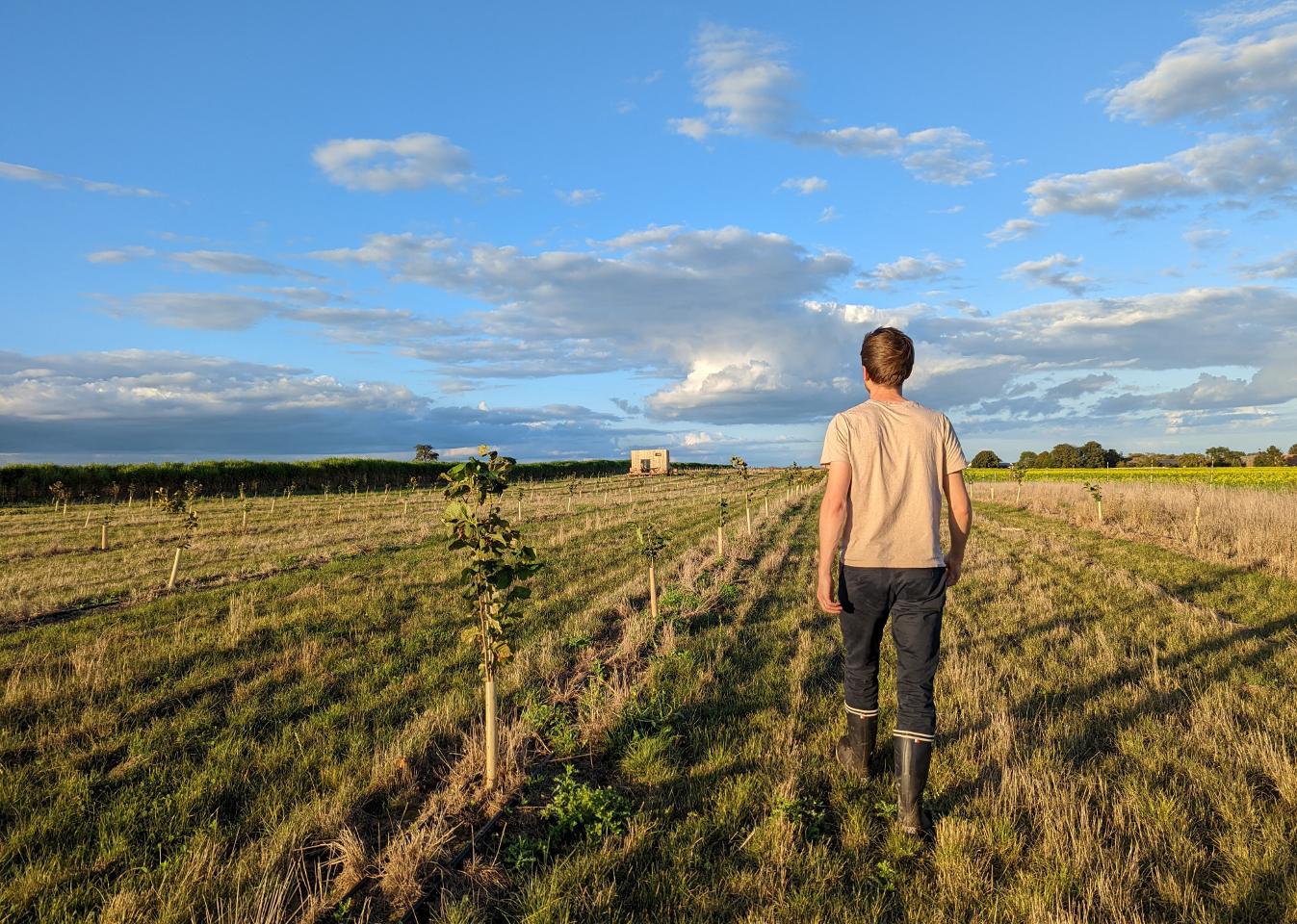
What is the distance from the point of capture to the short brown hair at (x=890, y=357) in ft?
14.3

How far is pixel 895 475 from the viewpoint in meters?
4.19

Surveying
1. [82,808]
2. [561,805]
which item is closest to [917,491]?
[561,805]

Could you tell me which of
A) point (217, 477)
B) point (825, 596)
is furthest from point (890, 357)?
point (217, 477)

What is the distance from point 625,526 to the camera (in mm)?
23469

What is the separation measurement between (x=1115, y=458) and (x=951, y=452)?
10713cm

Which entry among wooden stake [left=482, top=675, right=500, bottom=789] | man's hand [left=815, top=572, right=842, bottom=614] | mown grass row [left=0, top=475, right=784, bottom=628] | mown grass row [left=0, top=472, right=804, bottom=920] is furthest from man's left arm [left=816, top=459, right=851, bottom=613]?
mown grass row [left=0, top=475, right=784, bottom=628]

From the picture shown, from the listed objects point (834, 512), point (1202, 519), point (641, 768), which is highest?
point (834, 512)

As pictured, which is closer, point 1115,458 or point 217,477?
point 217,477

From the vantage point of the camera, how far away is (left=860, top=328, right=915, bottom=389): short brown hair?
14.3 ft

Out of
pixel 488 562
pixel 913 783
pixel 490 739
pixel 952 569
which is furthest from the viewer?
pixel 488 562

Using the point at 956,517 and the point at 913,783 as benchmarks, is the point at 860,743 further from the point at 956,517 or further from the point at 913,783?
the point at 956,517

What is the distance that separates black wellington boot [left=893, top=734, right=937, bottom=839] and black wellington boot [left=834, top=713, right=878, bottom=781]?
0.52 meters

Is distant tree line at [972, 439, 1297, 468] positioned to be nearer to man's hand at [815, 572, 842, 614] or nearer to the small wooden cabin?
the small wooden cabin

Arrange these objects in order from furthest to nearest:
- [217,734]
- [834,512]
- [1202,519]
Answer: [1202,519]
[217,734]
[834,512]
